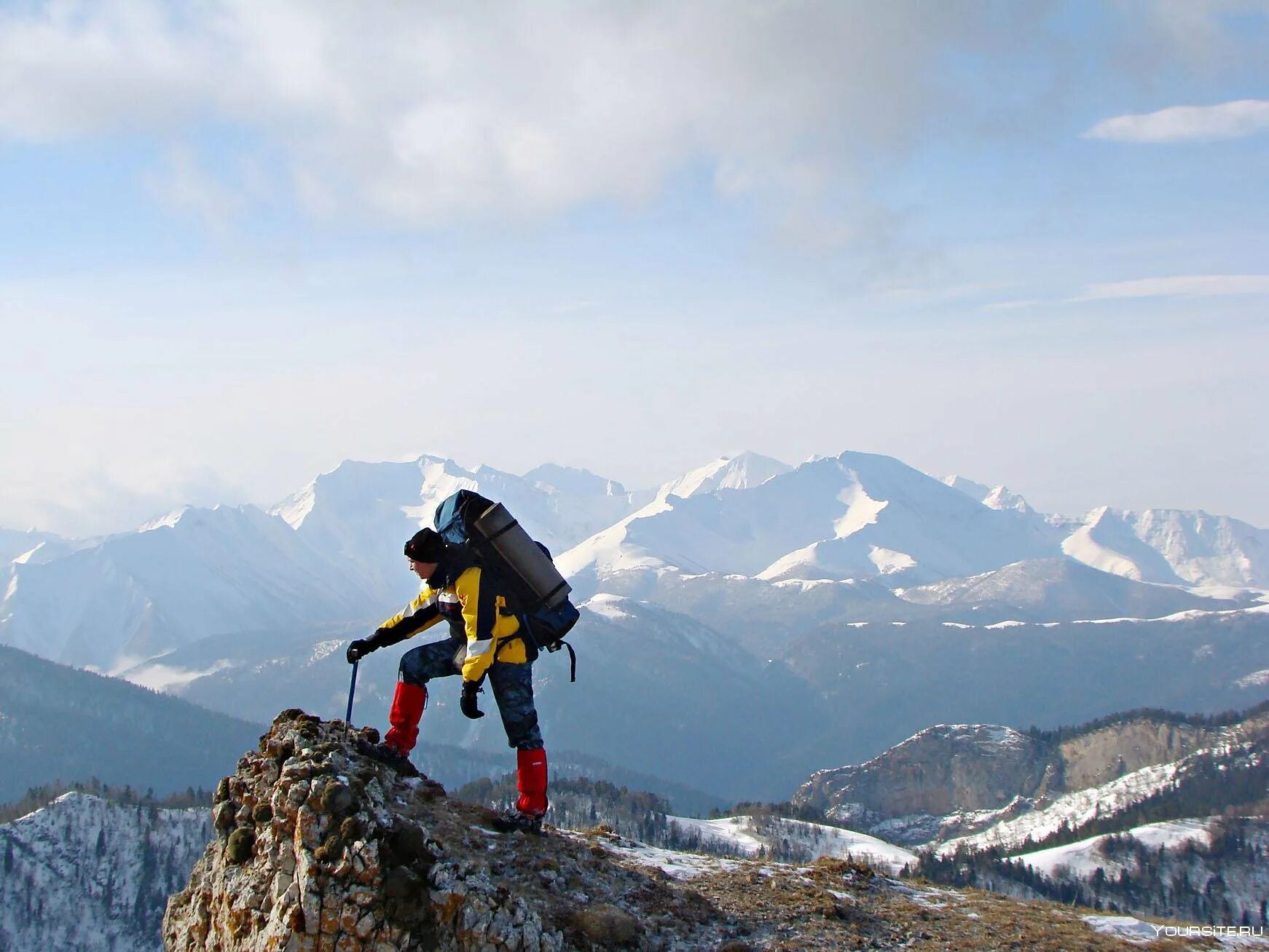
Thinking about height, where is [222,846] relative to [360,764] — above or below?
below

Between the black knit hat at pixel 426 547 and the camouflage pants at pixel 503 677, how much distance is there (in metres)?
1.64

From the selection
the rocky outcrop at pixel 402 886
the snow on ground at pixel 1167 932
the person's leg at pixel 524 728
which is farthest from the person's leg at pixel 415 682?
the snow on ground at pixel 1167 932

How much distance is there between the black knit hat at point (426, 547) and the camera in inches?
776

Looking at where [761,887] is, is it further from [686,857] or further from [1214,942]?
[1214,942]

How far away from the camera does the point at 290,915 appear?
15086 mm

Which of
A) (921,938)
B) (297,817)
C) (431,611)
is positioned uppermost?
(431,611)

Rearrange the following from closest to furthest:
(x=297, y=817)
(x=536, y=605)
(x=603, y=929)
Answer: (x=297, y=817) → (x=603, y=929) → (x=536, y=605)

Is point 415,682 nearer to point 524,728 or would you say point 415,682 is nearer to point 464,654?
point 464,654

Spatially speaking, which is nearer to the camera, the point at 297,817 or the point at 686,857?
the point at 297,817

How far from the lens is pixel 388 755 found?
64.5 feet

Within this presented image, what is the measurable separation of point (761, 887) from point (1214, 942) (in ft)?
30.6

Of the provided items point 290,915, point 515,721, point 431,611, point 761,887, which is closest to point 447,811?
point 515,721

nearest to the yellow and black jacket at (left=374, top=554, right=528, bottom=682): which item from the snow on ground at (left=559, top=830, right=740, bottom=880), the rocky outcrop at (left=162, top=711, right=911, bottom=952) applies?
the rocky outcrop at (left=162, top=711, right=911, bottom=952)

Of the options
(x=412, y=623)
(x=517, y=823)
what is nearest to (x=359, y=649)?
(x=412, y=623)
